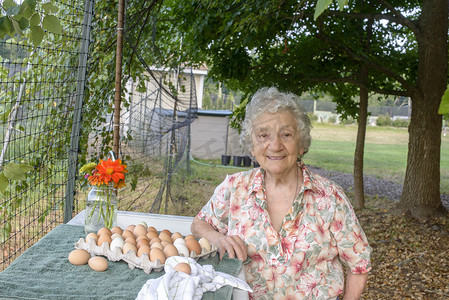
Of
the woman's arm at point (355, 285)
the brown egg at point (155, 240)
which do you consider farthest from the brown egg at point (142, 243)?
the woman's arm at point (355, 285)

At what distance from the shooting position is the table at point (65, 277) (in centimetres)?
120

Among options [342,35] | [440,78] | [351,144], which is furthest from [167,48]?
[351,144]

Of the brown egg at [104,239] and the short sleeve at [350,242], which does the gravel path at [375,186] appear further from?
the brown egg at [104,239]

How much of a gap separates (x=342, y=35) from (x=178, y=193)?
11.5 ft

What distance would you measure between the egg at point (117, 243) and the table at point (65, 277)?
5cm

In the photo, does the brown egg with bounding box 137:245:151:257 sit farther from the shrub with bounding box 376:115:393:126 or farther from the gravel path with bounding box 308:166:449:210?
the shrub with bounding box 376:115:393:126

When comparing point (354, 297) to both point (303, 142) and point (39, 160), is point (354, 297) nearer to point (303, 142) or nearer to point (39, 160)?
point (303, 142)

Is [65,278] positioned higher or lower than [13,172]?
lower

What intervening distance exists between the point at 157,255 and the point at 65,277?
28 cm

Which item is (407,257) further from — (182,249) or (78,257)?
(78,257)

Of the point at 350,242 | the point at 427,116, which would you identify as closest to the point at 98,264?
the point at 350,242

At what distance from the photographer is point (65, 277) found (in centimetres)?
132

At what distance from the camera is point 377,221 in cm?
558

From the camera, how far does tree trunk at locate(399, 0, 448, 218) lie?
507 centimetres
